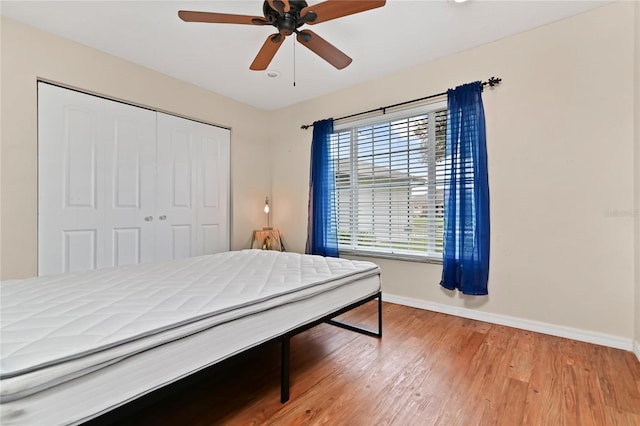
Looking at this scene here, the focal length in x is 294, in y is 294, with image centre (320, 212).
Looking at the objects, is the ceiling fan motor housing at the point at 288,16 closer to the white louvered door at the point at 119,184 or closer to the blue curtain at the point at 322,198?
the blue curtain at the point at 322,198

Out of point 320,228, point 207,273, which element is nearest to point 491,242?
point 320,228

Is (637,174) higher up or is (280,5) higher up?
(280,5)

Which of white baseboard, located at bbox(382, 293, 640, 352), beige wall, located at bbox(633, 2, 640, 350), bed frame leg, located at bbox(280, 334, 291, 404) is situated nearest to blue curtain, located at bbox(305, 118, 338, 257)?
white baseboard, located at bbox(382, 293, 640, 352)

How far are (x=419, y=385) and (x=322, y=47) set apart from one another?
2.28 metres

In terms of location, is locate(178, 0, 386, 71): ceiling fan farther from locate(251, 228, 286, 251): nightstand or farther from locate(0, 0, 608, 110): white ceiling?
locate(251, 228, 286, 251): nightstand

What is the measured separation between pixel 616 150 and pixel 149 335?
3.16 meters

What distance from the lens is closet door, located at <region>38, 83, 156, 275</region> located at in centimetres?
255

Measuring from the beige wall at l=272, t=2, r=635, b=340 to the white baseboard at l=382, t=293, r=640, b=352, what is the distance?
0.14 feet

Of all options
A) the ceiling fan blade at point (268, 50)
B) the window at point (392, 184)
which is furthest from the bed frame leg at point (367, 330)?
the ceiling fan blade at point (268, 50)

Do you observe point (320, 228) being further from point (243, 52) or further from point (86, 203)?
point (86, 203)

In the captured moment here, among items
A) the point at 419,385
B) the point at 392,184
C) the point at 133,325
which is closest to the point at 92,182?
the point at 133,325

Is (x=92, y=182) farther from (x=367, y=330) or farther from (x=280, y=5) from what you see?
(x=367, y=330)

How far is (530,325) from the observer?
8.20 feet

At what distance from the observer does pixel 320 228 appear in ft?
12.3
